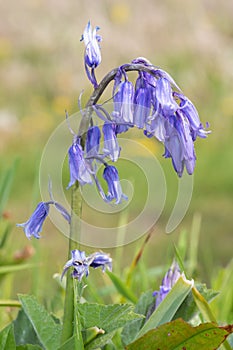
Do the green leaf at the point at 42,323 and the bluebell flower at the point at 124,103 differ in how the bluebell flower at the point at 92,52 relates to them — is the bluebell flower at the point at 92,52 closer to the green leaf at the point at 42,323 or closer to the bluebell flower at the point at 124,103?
the bluebell flower at the point at 124,103

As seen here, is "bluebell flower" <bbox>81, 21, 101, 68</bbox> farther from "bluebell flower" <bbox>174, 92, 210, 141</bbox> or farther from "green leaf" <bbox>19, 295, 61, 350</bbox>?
"green leaf" <bbox>19, 295, 61, 350</bbox>

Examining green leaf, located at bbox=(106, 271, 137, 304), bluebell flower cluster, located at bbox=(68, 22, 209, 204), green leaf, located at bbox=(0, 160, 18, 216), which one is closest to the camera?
bluebell flower cluster, located at bbox=(68, 22, 209, 204)

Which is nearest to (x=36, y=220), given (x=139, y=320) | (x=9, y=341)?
(x=9, y=341)

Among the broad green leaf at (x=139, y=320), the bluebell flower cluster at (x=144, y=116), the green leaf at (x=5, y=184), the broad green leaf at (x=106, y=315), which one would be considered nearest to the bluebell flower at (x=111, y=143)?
the bluebell flower cluster at (x=144, y=116)

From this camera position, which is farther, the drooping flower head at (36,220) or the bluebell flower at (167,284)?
the bluebell flower at (167,284)

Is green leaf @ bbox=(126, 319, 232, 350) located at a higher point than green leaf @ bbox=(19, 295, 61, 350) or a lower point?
lower

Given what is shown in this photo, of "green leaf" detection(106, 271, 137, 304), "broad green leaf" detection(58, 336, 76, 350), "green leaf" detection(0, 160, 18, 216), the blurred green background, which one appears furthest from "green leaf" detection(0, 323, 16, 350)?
the blurred green background

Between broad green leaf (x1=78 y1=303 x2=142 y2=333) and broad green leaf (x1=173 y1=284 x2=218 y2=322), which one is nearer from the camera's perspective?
broad green leaf (x1=78 y1=303 x2=142 y2=333)
